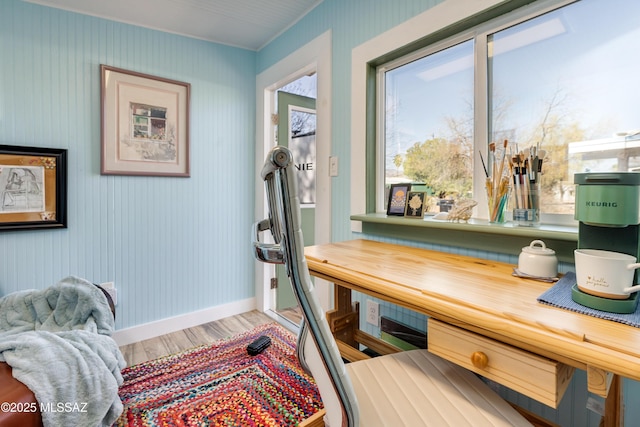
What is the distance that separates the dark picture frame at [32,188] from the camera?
6.15 feet

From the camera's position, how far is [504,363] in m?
0.72

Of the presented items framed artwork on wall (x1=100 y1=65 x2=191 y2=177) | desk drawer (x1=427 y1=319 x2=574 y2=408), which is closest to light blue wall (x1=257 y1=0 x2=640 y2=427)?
desk drawer (x1=427 y1=319 x2=574 y2=408)

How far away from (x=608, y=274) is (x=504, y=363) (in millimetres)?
290

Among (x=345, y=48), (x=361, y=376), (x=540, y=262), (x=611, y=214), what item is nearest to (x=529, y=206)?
(x=540, y=262)

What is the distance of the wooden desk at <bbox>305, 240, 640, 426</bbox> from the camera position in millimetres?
563

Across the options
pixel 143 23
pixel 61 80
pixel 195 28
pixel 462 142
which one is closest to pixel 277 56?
pixel 195 28

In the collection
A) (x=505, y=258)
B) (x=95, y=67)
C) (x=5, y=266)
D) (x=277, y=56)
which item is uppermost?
(x=277, y=56)

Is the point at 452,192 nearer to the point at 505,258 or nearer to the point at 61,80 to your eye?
the point at 505,258

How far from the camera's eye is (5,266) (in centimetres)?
189

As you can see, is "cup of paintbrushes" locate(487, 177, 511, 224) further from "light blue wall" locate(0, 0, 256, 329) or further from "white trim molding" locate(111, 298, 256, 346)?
"white trim molding" locate(111, 298, 256, 346)

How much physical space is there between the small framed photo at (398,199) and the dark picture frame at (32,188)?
2057 millimetres

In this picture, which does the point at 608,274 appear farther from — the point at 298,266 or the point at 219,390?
the point at 219,390

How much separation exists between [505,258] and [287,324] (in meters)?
1.80

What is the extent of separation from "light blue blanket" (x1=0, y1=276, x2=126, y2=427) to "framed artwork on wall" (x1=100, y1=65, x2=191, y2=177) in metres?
0.93
